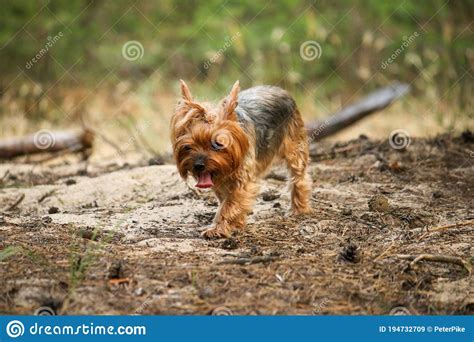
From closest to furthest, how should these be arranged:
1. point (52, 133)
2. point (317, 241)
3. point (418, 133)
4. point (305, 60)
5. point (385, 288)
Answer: point (385, 288) < point (317, 241) < point (52, 133) < point (418, 133) < point (305, 60)

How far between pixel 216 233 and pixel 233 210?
0.27m

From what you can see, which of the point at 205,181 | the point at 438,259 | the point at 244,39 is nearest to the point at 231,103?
the point at 205,181

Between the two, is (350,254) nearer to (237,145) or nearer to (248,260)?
(248,260)

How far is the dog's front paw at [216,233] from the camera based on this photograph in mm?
5805

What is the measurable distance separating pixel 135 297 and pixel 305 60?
11.1m

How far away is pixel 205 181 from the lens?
5777mm

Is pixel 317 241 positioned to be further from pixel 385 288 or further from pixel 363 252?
pixel 385 288

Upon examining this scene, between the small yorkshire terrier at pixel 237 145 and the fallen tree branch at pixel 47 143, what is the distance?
3.37m

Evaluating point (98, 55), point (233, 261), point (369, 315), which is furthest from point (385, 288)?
point (98, 55)

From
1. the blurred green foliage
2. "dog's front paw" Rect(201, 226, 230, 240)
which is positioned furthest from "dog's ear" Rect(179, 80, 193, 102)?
the blurred green foliage

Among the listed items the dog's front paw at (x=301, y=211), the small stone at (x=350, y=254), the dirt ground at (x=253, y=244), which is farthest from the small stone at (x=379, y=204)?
the small stone at (x=350, y=254)

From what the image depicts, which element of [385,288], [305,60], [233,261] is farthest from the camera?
[305,60]

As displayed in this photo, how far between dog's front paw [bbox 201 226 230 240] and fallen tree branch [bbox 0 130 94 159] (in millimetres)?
4020

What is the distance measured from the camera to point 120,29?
15.4m
